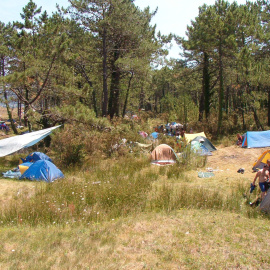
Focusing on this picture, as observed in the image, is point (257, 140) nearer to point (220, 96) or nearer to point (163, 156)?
point (220, 96)

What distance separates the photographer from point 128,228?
471 cm

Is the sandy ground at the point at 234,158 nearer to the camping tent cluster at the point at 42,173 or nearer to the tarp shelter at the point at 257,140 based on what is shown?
the tarp shelter at the point at 257,140

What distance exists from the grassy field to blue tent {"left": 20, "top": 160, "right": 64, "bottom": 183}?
51cm

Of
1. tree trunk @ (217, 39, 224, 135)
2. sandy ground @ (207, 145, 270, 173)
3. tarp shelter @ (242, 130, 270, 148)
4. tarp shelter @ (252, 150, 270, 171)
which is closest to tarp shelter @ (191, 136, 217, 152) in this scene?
sandy ground @ (207, 145, 270, 173)

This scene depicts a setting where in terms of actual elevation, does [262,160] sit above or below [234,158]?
above

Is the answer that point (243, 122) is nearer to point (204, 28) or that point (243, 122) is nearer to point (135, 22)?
point (204, 28)

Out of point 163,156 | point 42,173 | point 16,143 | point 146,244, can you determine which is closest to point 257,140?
point 163,156

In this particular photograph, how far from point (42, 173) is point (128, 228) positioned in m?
4.63

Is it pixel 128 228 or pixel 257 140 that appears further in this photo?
pixel 257 140

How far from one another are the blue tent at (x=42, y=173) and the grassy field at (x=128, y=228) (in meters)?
0.51

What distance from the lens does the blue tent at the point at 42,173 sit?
26.9ft

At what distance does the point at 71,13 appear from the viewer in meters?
14.0

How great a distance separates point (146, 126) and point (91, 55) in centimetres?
555

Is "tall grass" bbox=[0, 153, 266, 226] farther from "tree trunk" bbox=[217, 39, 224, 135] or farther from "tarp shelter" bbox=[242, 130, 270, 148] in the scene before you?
"tree trunk" bbox=[217, 39, 224, 135]
